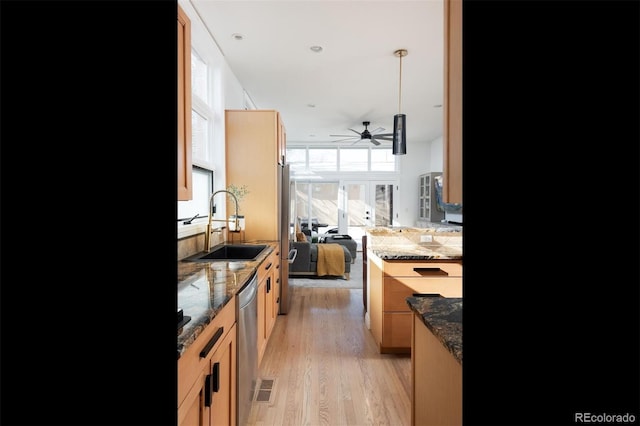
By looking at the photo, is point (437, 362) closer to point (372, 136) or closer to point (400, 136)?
point (400, 136)

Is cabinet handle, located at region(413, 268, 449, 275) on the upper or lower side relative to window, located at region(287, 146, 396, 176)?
lower

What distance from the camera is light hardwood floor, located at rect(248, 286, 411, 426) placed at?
196cm

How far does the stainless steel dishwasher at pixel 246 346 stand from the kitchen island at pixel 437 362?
79cm

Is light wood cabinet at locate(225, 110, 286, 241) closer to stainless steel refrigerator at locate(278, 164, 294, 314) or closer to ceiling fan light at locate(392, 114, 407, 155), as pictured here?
stainless steel refrigerator at locate(278, 164, 294, 314)

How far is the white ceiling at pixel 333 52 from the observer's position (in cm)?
272

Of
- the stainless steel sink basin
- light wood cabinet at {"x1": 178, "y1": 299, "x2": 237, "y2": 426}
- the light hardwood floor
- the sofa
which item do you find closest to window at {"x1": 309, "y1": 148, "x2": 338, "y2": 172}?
the sofa

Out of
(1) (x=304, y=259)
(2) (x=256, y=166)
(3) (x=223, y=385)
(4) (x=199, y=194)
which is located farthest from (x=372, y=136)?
(3) (x=223, y=385)

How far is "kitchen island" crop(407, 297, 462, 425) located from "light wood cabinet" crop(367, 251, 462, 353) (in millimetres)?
1325

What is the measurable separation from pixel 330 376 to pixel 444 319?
60.4 inches

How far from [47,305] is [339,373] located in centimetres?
240
